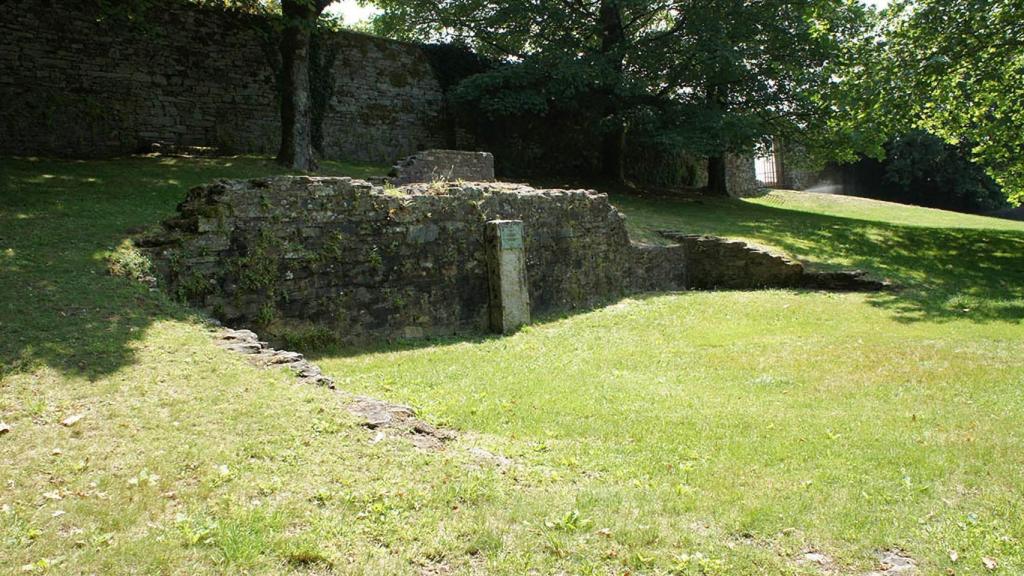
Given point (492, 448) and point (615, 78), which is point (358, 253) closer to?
point (492, 448)

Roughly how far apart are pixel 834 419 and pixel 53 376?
6.36 m

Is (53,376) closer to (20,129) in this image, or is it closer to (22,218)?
(22,218)

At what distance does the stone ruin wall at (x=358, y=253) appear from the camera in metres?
8.75

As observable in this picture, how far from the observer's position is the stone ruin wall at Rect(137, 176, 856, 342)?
8.75 m

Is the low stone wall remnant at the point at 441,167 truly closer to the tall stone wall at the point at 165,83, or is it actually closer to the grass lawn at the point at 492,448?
the grass lawn at the point at 492,448

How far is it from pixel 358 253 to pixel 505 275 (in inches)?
89.3

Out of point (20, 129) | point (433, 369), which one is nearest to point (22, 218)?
point (433, 369)

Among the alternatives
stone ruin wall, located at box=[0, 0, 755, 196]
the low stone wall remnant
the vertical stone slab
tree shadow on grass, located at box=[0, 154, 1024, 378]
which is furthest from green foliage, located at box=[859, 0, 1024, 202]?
stone ruin wall, located at box=[0, 0, 755, 196]

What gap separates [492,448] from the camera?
5543 millimetres

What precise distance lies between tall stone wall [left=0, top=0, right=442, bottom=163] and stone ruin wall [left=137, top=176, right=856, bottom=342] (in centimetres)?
805

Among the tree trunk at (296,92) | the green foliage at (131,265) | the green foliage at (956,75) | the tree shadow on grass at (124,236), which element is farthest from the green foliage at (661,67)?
the green foliage at (131,265)

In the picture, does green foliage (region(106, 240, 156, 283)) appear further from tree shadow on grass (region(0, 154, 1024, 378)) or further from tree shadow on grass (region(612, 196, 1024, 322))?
tree shadow on grass (region(612, 196, 1024, 322))

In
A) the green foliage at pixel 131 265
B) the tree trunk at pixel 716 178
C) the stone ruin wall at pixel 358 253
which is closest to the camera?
the green foliage at pixel 131 265

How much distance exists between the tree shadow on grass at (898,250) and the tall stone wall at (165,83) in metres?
8.33
